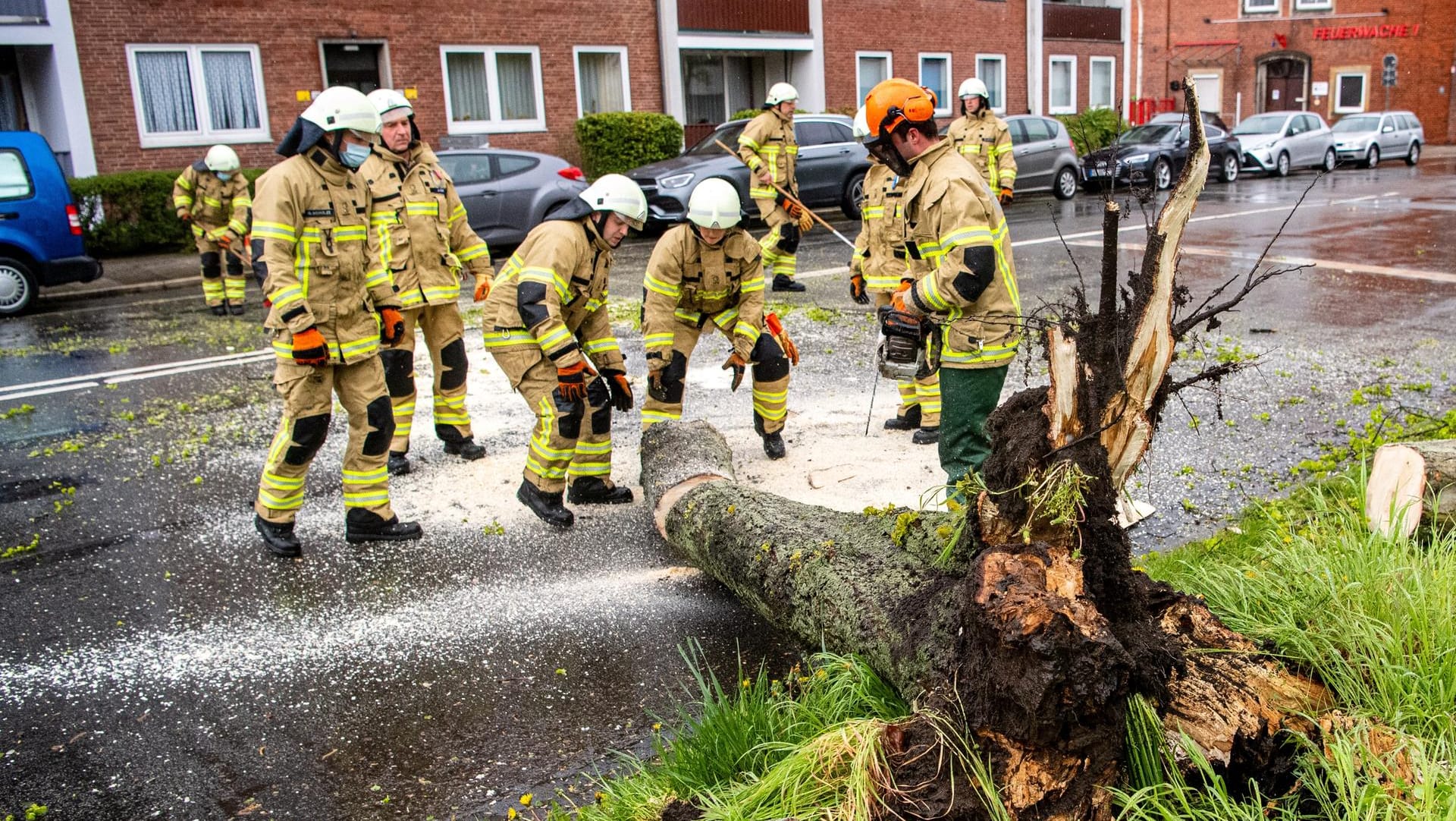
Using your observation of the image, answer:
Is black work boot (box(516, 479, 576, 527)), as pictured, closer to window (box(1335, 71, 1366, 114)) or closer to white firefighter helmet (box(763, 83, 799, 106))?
Result: white firefighter helmet (box(763, 83, 799, 106))

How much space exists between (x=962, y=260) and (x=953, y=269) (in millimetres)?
47

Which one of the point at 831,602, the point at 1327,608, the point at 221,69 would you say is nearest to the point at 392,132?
the point at 831,602

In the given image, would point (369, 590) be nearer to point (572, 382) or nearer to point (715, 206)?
point (572, 382)

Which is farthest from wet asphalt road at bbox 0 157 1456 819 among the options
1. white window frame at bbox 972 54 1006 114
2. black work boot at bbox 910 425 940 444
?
Result: white window frame at bbox 972 54 1006 114

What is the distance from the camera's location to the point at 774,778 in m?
2.75

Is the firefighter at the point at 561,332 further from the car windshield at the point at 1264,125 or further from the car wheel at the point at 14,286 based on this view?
the car windshield at the point at 1264,125

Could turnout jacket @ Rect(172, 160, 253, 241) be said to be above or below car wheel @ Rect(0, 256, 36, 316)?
above

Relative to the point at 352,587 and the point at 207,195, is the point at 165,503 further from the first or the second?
the point at 207,195

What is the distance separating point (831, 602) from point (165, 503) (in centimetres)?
400

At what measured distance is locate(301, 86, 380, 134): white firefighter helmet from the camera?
503 centimetres

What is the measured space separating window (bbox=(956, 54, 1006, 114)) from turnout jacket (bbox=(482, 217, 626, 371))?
84.7 ft

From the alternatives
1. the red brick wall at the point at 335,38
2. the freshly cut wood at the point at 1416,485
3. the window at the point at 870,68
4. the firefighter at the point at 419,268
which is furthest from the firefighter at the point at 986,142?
the window at the point at 870,68

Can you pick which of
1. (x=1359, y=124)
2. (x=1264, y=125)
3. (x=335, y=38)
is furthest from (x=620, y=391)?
(x=1359, y=124)

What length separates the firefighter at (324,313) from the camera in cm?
496
